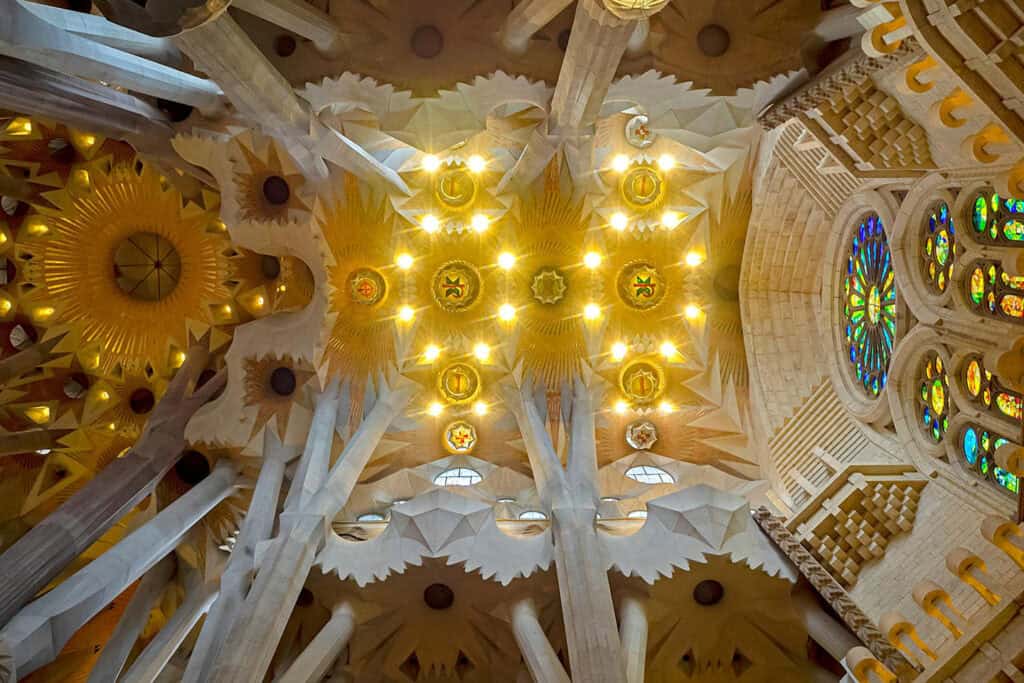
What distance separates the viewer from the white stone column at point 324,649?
7.99 metres

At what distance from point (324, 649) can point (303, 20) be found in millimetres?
7229

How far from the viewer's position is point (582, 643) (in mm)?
6930

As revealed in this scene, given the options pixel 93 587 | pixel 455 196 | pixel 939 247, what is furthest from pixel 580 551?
pixel 455 196

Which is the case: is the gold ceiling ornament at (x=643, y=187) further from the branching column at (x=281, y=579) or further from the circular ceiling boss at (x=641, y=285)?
the branching column at (x=281, y=579)

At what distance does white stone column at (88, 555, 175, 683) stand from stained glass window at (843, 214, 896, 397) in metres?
10.2

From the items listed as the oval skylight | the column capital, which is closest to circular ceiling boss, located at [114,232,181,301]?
the oval skylight

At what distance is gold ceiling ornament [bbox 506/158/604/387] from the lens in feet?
40.0

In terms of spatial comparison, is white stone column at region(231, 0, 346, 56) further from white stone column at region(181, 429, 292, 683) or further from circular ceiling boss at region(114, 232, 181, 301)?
circular ceiling boss at region(114, 232, 181, 301)

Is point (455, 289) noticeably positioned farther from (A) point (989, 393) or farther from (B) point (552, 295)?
(A) point (989, 393)

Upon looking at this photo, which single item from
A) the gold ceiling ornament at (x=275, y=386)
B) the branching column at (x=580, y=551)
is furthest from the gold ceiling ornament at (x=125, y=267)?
the branching column at (x=580, y=551)

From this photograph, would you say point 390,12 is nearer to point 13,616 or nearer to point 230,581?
point 230,581

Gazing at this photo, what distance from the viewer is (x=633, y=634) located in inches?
308

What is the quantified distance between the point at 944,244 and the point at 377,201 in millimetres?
7649

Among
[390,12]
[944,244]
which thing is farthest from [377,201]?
[944,244]
